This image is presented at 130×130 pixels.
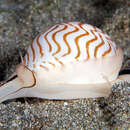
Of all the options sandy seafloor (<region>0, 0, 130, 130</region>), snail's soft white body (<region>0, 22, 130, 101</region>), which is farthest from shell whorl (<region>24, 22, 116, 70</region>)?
sandy seafloor (<region>0, 0, 130, 130</region>)

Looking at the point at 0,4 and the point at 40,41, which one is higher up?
the point at 0,4

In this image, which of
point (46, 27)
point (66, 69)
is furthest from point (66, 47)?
point (46, 27)

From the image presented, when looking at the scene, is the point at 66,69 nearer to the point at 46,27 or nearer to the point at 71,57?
the point at 71,57

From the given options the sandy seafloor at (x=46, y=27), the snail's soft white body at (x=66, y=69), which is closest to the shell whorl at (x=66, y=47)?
the snail's soft white body at (x=66, y=69)

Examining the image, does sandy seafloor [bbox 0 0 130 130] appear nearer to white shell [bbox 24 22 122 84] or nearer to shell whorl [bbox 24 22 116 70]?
white shell [bbox 24 22 122 84]

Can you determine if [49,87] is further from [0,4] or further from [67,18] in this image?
[0,4]

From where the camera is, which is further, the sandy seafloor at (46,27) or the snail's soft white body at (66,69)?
the snail's soft white body at (66,69)

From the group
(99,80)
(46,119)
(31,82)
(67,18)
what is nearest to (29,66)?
(31,82)

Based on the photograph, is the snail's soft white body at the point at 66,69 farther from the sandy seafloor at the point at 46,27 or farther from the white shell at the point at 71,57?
Answer: the sandy seafloor at the point at 46,27
